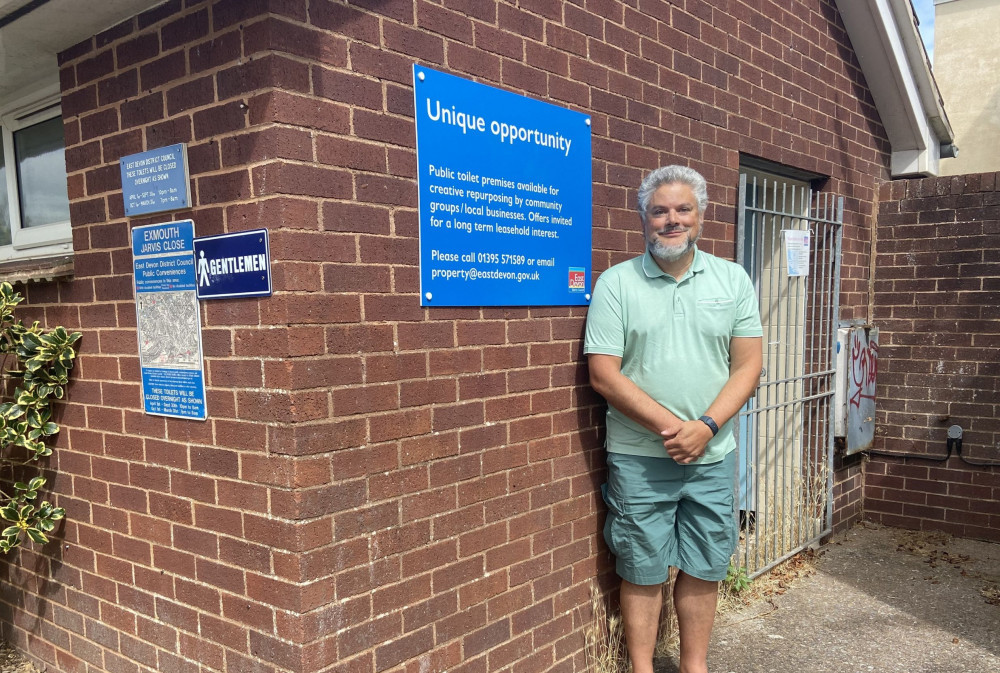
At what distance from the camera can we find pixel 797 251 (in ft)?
14.1

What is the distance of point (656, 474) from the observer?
2846 mm

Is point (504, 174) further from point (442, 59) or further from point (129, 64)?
point (129, 64)

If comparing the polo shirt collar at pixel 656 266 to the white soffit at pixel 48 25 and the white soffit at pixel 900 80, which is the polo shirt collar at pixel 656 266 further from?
the white soffit at pixel 900 80

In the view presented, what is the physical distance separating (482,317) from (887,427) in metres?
4.34

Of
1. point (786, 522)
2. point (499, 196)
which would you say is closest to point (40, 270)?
point (499, 196)

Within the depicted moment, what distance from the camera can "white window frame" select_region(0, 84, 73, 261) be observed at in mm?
3270

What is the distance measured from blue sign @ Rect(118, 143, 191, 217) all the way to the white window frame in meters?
0.91

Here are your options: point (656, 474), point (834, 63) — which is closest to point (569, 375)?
point (656, 474)

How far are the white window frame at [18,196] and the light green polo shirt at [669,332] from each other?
2437 mm

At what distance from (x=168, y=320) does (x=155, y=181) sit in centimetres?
47

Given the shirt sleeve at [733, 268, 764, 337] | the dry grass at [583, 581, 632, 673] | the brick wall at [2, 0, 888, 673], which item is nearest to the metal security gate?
the dry grass at [583, 581, 632, 673]

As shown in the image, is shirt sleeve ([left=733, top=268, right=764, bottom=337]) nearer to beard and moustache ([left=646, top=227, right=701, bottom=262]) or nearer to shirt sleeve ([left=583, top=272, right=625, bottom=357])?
beard and moustache ([left=646, top=227, right=701, bottom=262])

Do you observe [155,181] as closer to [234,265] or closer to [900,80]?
[234,265]

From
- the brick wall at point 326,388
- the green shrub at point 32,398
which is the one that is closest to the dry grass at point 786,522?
the brick wall at point 326,388
